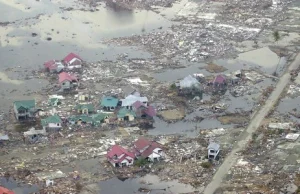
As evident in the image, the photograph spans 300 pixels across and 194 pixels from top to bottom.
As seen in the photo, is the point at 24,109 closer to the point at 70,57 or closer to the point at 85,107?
the point at 85,107

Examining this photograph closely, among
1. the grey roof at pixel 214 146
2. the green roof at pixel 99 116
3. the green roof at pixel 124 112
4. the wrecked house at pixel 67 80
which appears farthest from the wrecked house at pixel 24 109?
the grey roof at pixel 214 146

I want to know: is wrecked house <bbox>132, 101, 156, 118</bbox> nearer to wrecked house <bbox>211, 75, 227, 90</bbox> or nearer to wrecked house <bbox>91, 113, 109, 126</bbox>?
wrecked house <bbox>91, 113, 109, 126</bbox>

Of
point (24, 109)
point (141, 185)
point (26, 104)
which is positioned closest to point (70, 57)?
point (26, 104)

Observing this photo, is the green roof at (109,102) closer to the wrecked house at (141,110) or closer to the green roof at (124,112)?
the green roof at (124,112)

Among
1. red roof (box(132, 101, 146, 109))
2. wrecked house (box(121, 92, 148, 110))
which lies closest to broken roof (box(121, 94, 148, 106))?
wrecked house (box(121, 92, 148, 110))

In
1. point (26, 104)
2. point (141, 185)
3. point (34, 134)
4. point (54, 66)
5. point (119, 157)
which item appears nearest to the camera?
point (141, 185)
